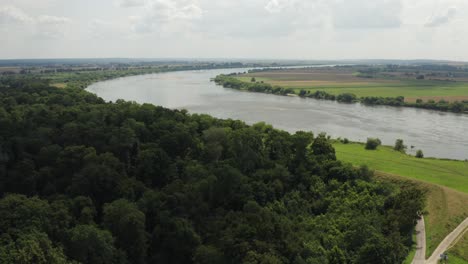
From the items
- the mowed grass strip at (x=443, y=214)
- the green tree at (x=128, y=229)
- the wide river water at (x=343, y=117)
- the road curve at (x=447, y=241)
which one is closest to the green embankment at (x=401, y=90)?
the wide river water at (x=343, y=117)

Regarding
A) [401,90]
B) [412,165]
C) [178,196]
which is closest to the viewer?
[178,196]

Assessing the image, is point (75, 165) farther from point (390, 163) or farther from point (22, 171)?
point (390, 163)

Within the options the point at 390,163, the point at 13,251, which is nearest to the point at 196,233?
the point at 13,251

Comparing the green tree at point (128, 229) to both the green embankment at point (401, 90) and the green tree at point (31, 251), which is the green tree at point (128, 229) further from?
the green embankment at point (401, 90)

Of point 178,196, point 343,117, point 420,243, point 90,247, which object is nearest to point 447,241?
point 420,243

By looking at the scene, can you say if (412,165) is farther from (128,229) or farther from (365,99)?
(365,99)

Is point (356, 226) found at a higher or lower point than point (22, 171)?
lower

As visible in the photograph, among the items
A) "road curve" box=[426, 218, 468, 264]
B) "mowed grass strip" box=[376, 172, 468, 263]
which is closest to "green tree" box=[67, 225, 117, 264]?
"road curve" box=[426, 218, 468, 264]
